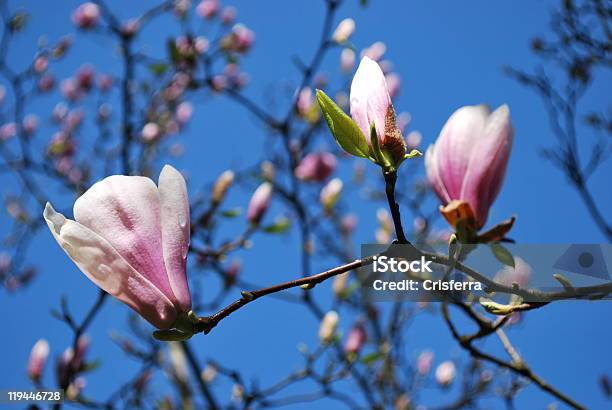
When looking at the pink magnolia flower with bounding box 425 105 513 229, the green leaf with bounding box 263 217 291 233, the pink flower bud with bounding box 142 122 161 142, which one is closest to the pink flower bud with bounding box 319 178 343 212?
the green leaf with bounding box 263 217 291 233

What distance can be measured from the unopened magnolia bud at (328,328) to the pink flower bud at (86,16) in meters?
2.13

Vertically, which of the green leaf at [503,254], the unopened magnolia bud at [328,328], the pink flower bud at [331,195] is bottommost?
the green leaf at [503,254]

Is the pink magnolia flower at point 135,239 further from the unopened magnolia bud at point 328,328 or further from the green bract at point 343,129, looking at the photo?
the unopened magnolia bud at point 328,328

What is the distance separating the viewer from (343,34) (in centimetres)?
167

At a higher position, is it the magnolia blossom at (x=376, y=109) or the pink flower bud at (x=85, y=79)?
the pink flower bud at (x=85, y=79)

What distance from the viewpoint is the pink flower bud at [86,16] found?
9.64 feet

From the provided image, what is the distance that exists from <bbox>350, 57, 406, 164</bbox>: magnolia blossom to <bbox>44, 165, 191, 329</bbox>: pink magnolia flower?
200mm

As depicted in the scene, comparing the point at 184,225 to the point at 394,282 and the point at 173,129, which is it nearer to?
the point at 394,282

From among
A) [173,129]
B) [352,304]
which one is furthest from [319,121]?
[173,129]

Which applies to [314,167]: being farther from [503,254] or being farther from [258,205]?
[503,254]

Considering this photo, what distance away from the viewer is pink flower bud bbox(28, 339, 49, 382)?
169 cm

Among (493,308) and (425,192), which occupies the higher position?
(425,192)

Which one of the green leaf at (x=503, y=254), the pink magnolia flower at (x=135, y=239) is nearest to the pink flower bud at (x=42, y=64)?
the pink magnolia flower at (x=135, y=239)

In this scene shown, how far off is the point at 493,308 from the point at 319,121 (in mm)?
1979
